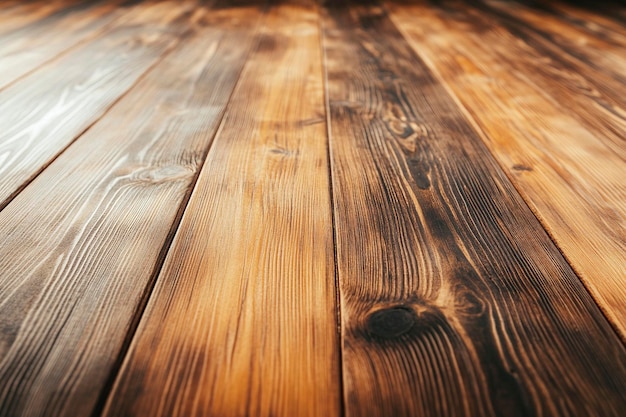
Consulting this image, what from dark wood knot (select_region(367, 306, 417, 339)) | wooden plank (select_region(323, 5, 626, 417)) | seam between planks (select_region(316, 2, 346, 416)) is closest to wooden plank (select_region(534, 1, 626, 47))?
seam between planks (select_region(316, 2, 346, 416))

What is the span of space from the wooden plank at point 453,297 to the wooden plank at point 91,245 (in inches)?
8.1

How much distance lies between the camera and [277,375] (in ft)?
1.41

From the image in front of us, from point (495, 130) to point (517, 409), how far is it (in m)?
0.59

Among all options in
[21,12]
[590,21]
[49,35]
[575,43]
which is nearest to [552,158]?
[575,43]

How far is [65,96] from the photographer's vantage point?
105 centimetres

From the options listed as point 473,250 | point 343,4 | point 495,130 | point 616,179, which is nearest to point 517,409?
point 473,250

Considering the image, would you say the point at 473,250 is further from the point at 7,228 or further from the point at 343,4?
the point at 343,4

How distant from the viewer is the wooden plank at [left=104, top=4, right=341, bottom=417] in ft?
1.35

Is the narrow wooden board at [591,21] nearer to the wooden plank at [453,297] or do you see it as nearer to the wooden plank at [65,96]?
the wooden plank at [453,297]

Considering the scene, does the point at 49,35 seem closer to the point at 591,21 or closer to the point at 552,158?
the point at 552,158

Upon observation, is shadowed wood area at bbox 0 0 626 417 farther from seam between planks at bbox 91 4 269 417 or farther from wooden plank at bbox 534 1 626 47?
wooden plank at bbox 534 1 626 47

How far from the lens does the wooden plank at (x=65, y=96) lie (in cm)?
79

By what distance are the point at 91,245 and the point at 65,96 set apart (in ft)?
1.92

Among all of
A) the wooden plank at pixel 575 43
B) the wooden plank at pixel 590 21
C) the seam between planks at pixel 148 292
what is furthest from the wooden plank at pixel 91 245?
the wooden plank at pixel 590 21
